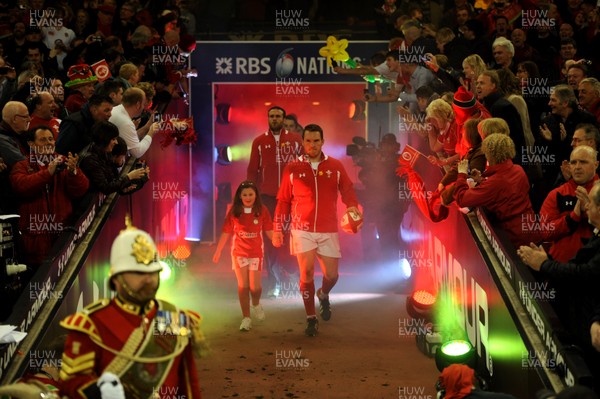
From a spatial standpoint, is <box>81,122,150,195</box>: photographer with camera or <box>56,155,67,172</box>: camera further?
<box>81,122,150,195</box>: photographer with camera

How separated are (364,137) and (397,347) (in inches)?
254

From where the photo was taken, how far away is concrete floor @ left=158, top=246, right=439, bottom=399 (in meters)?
9.74

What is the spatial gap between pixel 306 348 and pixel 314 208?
1752 mm

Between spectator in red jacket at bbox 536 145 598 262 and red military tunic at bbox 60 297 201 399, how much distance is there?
12.1 feet

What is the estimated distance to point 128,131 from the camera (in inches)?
429

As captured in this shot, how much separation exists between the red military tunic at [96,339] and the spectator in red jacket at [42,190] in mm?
3326

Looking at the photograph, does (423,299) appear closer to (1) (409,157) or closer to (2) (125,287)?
(1) (409,157)

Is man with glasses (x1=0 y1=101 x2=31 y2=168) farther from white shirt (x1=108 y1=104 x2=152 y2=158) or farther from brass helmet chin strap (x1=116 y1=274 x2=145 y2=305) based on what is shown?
brass helmet chin strap (x1=116 y1=274 x2=145 y2=305)

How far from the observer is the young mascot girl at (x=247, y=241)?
1169 cm

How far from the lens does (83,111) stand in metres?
10.3

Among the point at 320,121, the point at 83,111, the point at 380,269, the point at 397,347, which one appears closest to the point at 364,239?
the point at 380,269

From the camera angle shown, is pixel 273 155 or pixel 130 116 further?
pixel 273 155

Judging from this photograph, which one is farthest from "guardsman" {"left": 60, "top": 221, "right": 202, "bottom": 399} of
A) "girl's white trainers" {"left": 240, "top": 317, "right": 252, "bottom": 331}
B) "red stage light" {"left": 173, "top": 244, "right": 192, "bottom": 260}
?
"red stage light" {"left": 173, "top": 244, "right": 192, "bottom": 260}

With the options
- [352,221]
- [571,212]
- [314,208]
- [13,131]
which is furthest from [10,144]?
[571,212]
